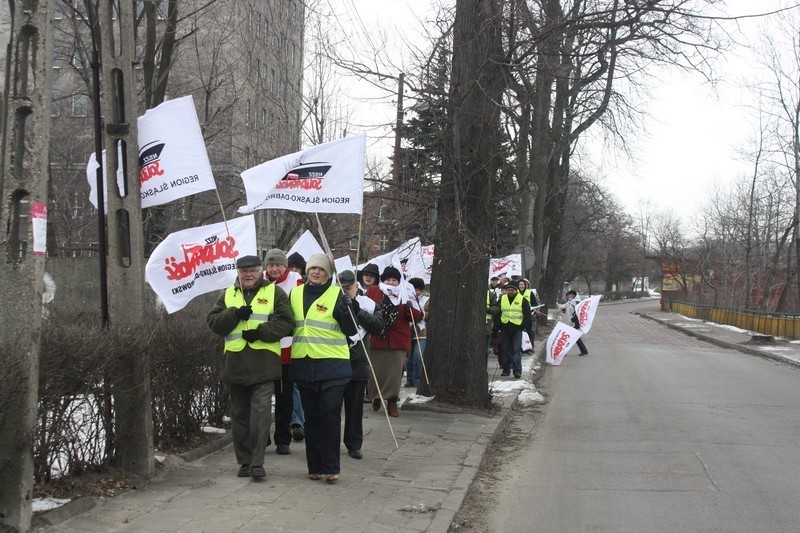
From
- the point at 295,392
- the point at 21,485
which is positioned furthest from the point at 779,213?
the point at 21,485

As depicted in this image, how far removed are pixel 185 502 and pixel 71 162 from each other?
17194 millimetres

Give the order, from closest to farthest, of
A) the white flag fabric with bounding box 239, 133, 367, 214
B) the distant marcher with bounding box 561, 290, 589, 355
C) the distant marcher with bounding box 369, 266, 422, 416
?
1. the white flag fabric with bounding box 239, 133, 367, 214
2. the distant marcher with bounding box 369, 266, 422, 416
3. the distant marcher with bounding box 561, 290, 589, 355

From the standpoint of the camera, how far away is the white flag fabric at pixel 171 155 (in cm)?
646

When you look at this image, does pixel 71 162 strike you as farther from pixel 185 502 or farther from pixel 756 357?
pixel 756 357

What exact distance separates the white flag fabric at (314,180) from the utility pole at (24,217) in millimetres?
2990

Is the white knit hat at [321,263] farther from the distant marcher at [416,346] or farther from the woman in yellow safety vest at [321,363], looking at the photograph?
the distant marcher at [416,346]

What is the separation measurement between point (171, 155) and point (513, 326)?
31.2 ft

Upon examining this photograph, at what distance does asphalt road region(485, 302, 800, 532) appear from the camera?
6.17 m

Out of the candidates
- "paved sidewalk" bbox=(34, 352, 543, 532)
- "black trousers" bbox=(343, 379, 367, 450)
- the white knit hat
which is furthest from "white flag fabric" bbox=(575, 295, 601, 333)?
the white knit hat

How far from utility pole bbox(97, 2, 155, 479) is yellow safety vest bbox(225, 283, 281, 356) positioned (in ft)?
2.25

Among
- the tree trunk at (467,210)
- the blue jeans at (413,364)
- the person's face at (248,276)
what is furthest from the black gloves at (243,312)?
the blue jeans at (413,364)

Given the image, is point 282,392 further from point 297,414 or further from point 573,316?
point 573,316

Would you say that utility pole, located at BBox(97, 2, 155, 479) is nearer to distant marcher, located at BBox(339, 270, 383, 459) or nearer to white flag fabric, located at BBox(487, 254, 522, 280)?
distant marcher, located at BBox(339, 270, 383, 459)

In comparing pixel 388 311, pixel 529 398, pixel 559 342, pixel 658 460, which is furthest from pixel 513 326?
pixel 658 460
